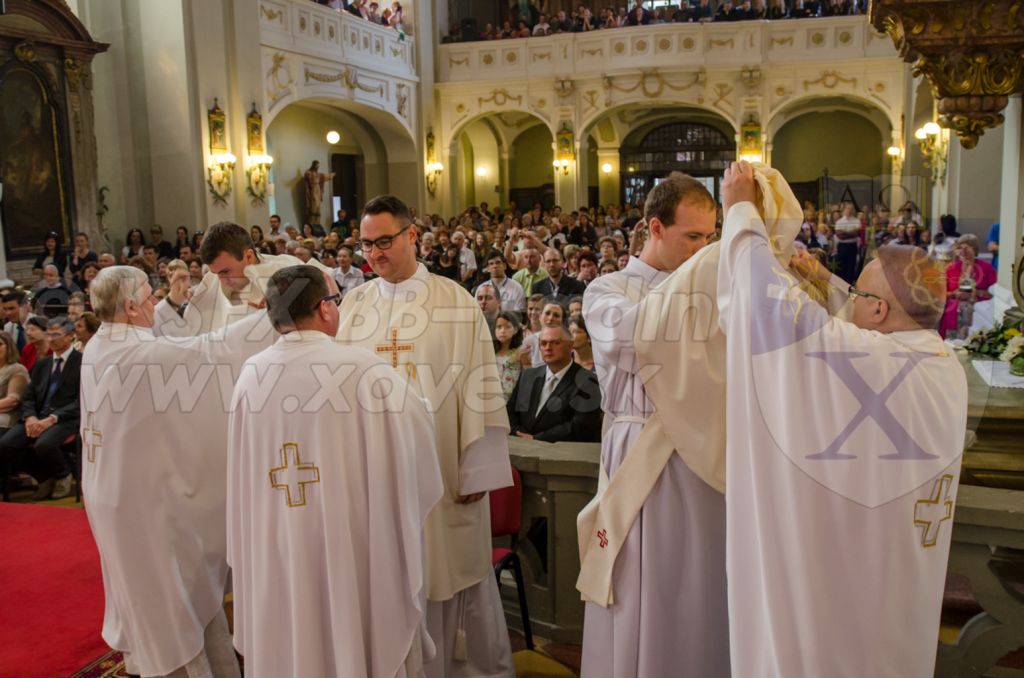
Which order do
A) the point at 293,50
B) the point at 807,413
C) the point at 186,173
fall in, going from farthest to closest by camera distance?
the point at 293,50, the point at 186,173, the point at 807,413

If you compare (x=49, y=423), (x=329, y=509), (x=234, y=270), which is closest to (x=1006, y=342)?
(x=234, y=270)

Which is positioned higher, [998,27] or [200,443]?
[998,27]

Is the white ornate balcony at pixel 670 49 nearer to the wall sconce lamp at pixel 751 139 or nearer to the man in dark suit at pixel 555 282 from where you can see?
Result: the wall sconce lamp at pixel 751 139

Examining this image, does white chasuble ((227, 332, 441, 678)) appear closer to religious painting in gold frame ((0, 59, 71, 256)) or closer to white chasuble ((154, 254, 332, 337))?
white chasuble ((154, 254, 332, 337))

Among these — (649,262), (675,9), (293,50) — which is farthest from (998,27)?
(675,9)

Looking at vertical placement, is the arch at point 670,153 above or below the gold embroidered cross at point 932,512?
above

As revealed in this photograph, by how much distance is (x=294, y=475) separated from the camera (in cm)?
Result: 286

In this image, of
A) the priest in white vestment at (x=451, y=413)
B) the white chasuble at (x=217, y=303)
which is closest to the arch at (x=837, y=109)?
the white chasuble at (x=217, y=303)

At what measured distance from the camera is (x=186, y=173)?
1459 centimetres

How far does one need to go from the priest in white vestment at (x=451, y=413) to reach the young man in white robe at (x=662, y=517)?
707mm

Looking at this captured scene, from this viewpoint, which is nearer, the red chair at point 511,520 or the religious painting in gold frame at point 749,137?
the red chair at point 511,520

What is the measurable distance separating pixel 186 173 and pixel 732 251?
13681 millimetres

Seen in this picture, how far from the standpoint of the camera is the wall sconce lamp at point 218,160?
583 inches

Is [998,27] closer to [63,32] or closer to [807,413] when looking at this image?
[807,413]
